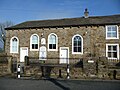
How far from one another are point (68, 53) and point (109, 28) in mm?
6585

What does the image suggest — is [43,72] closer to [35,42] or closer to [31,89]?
[31,89]

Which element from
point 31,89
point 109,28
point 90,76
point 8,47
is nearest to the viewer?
point 31,89

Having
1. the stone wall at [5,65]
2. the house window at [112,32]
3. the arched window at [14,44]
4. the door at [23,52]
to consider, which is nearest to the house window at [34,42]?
the door at [23,52]

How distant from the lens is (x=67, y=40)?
995 inches

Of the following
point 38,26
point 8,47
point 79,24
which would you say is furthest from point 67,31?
point 8,47

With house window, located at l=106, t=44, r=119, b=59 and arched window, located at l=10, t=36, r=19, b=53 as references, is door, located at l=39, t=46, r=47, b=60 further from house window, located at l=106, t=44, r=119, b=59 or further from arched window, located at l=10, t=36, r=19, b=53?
house window, located at l=106, t=44, r=119, b=59

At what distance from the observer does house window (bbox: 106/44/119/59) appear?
23.1 meters

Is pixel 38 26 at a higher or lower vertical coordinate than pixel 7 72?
higher

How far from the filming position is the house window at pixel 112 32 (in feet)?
76.9

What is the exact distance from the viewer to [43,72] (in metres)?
14.7

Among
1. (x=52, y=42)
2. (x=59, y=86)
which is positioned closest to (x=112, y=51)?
(x=52, y=42)

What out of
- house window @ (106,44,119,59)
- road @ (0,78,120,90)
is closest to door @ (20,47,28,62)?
house window @ (106,44,119,59)

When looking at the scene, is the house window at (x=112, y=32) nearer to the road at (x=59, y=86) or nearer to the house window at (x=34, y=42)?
the house window at (x=34, y=42)

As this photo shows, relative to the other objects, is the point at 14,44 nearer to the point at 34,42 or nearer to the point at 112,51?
the point at 34,42
